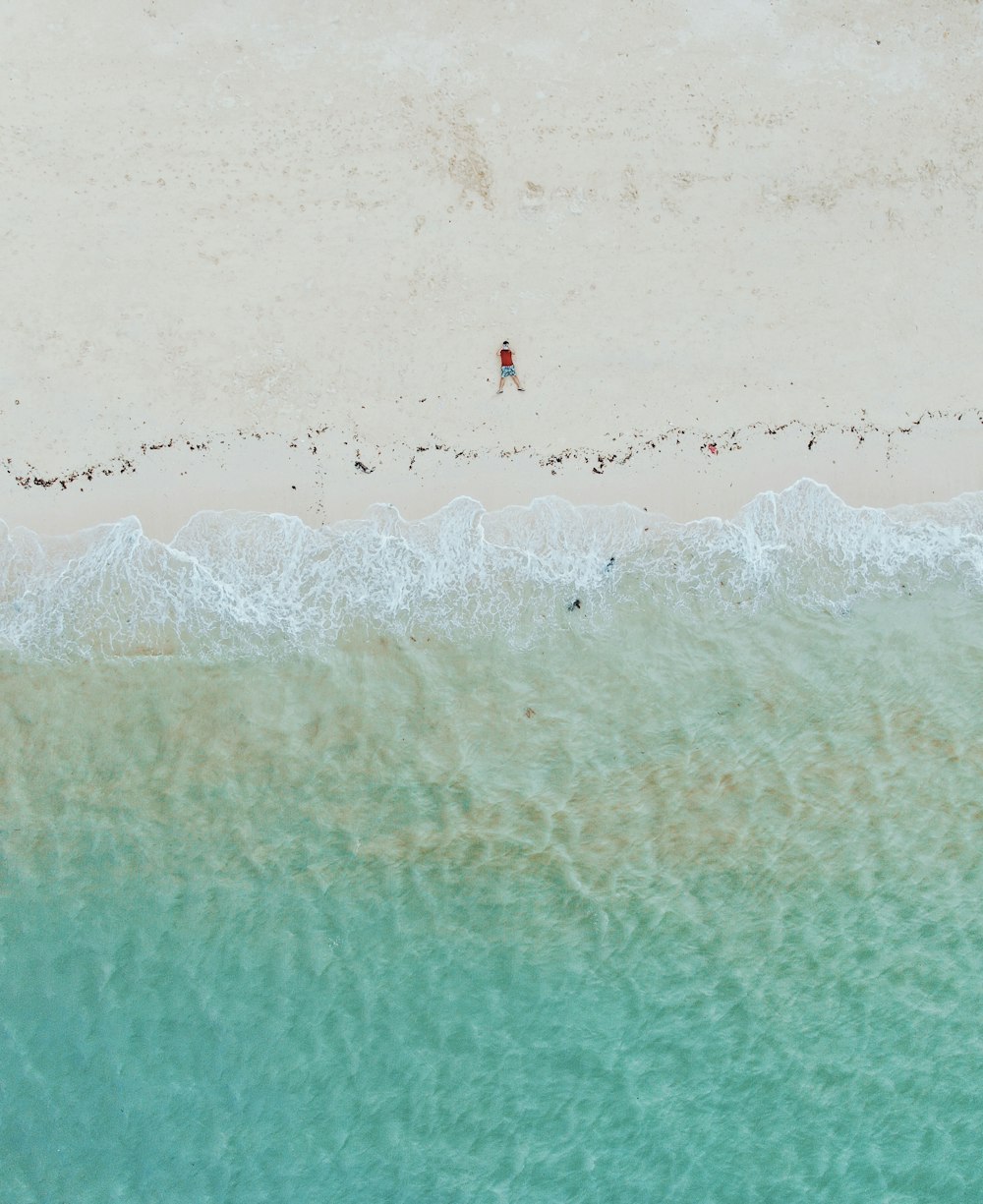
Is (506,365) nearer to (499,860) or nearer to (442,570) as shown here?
(442,570)

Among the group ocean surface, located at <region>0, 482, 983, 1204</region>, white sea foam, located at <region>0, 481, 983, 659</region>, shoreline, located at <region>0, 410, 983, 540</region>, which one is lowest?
ocean surface, located at <region>0, 482, 983, 1204</region>

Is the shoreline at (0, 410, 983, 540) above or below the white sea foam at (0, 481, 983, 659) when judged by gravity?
above

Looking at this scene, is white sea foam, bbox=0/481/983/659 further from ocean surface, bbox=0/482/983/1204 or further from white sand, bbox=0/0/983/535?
white sand, bbox=0/0/983/535

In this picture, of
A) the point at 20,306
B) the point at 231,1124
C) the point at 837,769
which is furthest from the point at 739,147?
the point at 231,1124

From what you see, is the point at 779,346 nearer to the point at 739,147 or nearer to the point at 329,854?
the point at 739,147

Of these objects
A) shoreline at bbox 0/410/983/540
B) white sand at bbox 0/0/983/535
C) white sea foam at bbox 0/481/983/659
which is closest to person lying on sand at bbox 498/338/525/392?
white sand at bbox 0/0/983/535

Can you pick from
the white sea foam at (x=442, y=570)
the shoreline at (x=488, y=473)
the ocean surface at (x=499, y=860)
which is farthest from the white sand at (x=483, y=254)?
the ocean surface at (x=499, y=860)
